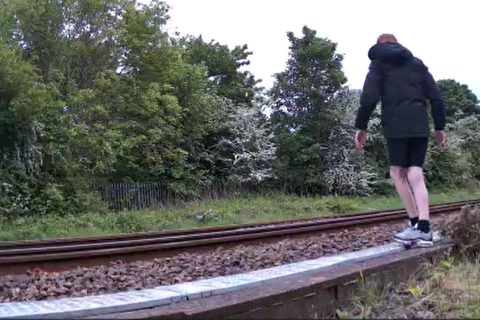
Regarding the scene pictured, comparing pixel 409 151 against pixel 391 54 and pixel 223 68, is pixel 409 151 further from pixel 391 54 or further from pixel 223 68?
pixel 223 68

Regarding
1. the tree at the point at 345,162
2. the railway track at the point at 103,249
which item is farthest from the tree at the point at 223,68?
the railway track at the point at 103,249

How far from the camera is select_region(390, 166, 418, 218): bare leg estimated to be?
224 inches

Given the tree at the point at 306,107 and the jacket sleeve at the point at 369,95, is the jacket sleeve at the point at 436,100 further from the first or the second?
the tree at the point at 306,107

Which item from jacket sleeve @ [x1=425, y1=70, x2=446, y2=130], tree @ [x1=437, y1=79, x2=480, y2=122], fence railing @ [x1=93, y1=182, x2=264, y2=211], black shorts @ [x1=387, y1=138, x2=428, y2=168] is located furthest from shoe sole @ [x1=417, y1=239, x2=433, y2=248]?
tree @ [x1=437, y1=79, x2=480, y2=122]

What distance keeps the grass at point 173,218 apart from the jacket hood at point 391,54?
8.95 meters

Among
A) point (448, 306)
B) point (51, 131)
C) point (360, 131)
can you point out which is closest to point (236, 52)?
point (51, 131)

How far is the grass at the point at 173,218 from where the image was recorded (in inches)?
516

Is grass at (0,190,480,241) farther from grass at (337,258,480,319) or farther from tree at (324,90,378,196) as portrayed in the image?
grass at (337,258,480,319)

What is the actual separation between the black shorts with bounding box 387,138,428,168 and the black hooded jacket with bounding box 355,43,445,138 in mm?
73

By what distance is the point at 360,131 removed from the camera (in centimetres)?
565

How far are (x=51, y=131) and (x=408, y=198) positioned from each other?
13.6 m

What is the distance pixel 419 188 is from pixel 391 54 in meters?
1.32

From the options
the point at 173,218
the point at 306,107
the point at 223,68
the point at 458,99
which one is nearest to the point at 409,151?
the point at 173,218

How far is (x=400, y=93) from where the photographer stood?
5.48 meters
